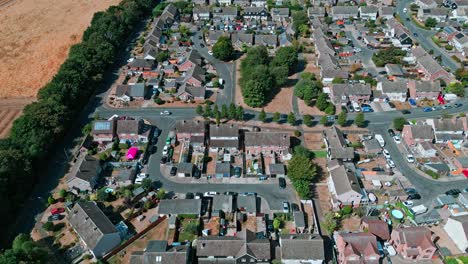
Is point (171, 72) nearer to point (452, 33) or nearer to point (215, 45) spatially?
point (215, 45)

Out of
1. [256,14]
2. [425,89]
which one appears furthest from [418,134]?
[256,14]

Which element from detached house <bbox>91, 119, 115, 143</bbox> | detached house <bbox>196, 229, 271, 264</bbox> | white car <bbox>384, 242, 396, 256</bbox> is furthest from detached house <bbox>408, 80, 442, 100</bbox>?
detached house <bbox>91, 119, 115, 143</bbox>

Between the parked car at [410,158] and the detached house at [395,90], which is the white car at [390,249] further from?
the detached house at [395,90]

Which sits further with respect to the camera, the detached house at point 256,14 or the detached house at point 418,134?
the detached house at point 256,14

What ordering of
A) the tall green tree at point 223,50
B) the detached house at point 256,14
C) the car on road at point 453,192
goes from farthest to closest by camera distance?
1. the detached house at point 256,14
2. the tall green tree at point 223,50
3. the car on road at point 453,192

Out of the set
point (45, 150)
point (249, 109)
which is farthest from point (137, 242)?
point (249, 109)

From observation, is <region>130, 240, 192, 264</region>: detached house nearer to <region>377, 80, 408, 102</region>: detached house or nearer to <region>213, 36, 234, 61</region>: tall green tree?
<region>377, 80, 408, 102</region>: detached house

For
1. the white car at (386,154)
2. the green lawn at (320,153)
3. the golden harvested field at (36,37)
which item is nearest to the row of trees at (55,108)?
the golden harvested field at (36,37)
